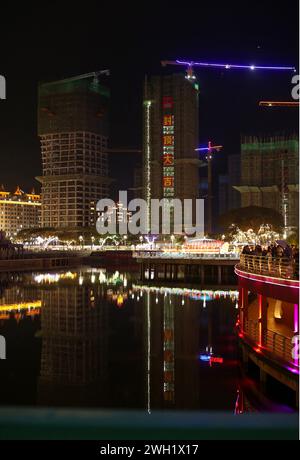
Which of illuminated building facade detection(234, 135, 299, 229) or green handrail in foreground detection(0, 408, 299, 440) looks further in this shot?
illuminated building facade detection(234, 135, 299, 229)

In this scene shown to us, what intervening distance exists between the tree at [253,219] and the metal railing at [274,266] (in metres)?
67.5

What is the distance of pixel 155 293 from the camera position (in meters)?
58.0

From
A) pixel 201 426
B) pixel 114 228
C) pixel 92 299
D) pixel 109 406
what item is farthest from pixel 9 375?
pixel 114 228

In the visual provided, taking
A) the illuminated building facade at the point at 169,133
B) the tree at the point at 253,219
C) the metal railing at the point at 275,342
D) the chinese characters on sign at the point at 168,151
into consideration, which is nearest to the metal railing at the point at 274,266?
the metal railing at the point at 275,342

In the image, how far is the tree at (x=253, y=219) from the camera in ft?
316

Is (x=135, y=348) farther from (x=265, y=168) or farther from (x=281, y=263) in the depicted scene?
(x=265, y=168)

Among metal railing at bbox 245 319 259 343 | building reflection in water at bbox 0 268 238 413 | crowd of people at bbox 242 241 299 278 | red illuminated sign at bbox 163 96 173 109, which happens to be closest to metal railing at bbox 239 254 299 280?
crowd of people at bbox 242 241 299 278

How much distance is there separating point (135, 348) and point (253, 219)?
6734cm

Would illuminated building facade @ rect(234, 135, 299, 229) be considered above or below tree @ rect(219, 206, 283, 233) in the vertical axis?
above

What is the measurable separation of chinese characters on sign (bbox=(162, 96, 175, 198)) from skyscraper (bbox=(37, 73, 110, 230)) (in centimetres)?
3716

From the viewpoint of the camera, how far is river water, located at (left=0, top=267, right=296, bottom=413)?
22.8 meters

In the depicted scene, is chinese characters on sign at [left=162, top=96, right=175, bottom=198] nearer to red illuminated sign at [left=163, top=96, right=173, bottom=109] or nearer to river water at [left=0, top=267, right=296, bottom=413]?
red illuminated sign at [left=163, top=96, right=173, bottom=109]

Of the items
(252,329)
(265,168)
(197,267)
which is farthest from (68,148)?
(252,329)
